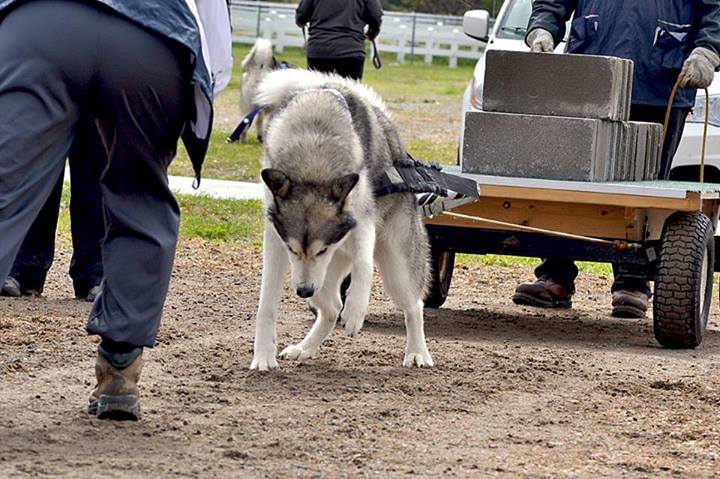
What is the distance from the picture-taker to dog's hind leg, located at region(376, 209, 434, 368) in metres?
6.14

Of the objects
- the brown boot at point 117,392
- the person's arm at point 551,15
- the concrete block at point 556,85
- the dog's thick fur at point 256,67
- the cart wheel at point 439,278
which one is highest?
the person's arm at point 551,15

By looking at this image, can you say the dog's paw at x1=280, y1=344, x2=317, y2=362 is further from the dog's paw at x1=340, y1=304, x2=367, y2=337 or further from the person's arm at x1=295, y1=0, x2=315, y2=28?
the person's arm at x1=295, y1=0, x2=315, y2=28

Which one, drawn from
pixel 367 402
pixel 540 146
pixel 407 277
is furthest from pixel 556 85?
pixel 367 402

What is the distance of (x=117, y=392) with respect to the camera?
178 inches

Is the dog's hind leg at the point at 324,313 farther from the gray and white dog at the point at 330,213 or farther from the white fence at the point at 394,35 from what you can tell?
the white fence at the point at 394,35

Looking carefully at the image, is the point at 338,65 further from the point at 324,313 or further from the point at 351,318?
the point at 351,318

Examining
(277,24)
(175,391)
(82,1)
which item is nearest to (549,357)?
(175,391)

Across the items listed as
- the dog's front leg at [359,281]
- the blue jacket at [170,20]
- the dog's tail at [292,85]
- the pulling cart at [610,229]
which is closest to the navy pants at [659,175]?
the pulling cart at [610,229]

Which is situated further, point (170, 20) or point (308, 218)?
point (308, 218)

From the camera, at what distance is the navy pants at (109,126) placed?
408 cm

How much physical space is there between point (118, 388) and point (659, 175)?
4589 millimetres

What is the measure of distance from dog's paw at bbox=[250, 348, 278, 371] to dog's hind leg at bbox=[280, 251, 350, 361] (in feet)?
1.09

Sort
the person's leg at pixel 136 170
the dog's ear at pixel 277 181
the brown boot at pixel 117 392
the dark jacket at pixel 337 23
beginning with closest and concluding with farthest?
the person's leg at pixel 136 170 → the brown boot at pixel 117 392 → the dog's ear at pixel 277 181 → the dark jacket at pixel 337 23

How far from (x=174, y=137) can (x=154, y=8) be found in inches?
17.6
